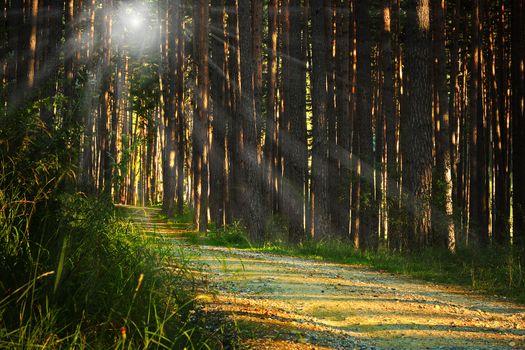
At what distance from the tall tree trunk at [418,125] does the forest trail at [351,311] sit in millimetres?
4464

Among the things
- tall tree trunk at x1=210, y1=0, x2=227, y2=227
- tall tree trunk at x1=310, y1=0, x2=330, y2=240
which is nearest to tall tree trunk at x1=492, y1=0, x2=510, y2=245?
tall tree trunk at x1=310, y1=0, x2=330, y2=240

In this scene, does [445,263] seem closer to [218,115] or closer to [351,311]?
[351,311]

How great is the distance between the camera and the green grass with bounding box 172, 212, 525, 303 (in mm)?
10805

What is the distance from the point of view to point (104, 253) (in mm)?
5840

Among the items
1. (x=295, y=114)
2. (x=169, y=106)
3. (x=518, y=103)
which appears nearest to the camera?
(x=518, y=103)

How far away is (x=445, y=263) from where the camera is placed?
13305 mm

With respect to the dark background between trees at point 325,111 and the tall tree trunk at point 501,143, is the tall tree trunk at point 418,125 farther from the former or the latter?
the tall tree trunk at point 501,143

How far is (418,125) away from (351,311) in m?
9.04

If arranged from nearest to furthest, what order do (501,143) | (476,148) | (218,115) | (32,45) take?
(32,45) < (476,148) < (501,143) < (218,115)

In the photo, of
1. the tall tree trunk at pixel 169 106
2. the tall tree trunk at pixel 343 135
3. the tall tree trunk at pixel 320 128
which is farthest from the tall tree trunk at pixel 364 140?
the tall tree trunk at pixel 169 106

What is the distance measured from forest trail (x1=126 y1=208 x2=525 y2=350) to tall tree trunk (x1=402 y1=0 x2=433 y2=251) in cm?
446

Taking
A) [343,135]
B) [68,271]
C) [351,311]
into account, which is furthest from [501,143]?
[68,271]

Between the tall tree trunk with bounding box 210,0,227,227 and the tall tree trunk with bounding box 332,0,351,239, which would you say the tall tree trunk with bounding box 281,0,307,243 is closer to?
the tall tree trunk with bounding box 332,0,351,239

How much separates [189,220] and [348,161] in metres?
10.9
